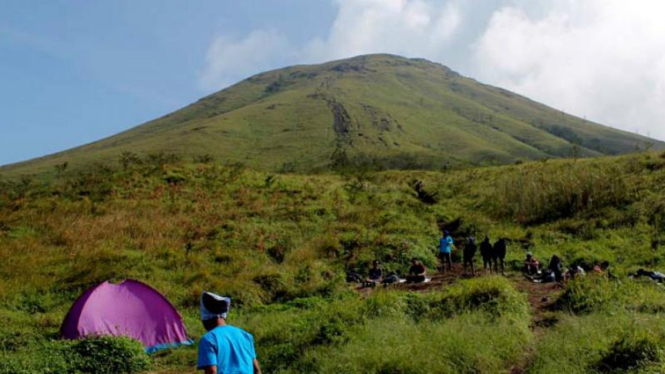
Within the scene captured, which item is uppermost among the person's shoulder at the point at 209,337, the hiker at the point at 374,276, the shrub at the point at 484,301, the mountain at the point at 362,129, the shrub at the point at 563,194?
the mountain at the point at 362,129

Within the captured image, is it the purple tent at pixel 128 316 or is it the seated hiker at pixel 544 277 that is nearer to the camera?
the purple tent at pixel 128 316

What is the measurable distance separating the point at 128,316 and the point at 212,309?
27.3 ft

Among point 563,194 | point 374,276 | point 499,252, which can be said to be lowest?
point 374,276

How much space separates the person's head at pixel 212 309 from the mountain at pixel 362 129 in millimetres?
70641

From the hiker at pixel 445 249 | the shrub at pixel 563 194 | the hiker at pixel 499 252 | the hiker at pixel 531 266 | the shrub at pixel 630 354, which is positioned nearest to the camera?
the shrub at pixel 630 354

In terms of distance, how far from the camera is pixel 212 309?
4.67 m

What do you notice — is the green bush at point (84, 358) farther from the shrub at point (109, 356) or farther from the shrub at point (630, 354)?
the shrub at point (630, 354)

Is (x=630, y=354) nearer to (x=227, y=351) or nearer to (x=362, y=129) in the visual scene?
(x=227, y=351)

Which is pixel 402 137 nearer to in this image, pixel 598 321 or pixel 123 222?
pixel 123 222

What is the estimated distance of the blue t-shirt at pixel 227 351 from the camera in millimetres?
4426

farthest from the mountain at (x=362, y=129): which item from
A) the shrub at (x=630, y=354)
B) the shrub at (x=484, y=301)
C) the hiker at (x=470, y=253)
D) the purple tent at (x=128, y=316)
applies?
the shrub at (x=630, y=354)

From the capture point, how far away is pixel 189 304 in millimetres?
14383

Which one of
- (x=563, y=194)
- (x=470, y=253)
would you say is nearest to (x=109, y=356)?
(x=470, y=253)

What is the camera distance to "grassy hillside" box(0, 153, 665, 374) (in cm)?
771
